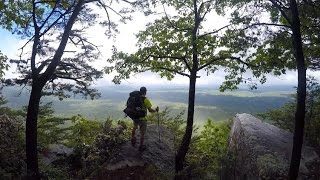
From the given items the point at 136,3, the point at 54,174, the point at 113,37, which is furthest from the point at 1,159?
the point at 136,3

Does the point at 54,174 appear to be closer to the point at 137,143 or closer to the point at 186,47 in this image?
the point at 137,143

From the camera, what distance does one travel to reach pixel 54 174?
16500 millimetres

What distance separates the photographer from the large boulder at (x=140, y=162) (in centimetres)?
1669

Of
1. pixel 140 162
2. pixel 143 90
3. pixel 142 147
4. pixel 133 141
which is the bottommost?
pixel 140 162

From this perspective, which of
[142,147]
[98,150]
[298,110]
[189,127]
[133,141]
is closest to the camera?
[298,110]

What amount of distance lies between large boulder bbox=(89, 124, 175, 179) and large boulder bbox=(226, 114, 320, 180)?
3.30m

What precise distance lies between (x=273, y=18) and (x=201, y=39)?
3408 millimetres

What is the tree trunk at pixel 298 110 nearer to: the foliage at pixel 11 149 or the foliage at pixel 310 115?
the foliage at pixel 310 115

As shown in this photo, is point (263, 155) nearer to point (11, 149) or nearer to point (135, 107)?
point (135, 107)

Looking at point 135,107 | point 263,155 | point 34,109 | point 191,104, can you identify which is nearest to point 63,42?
point 34,109

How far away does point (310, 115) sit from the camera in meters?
24.3

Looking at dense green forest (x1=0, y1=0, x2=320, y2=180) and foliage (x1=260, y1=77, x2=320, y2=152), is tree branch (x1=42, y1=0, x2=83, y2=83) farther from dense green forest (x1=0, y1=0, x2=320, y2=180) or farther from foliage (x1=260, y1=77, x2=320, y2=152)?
foliage (x1=260, y1=77, x2=320, y2=152)

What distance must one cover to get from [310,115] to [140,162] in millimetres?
13107

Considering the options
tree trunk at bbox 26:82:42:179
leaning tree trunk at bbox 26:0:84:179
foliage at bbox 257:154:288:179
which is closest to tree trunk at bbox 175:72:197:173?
foliage at bbox 257:154:288:179
